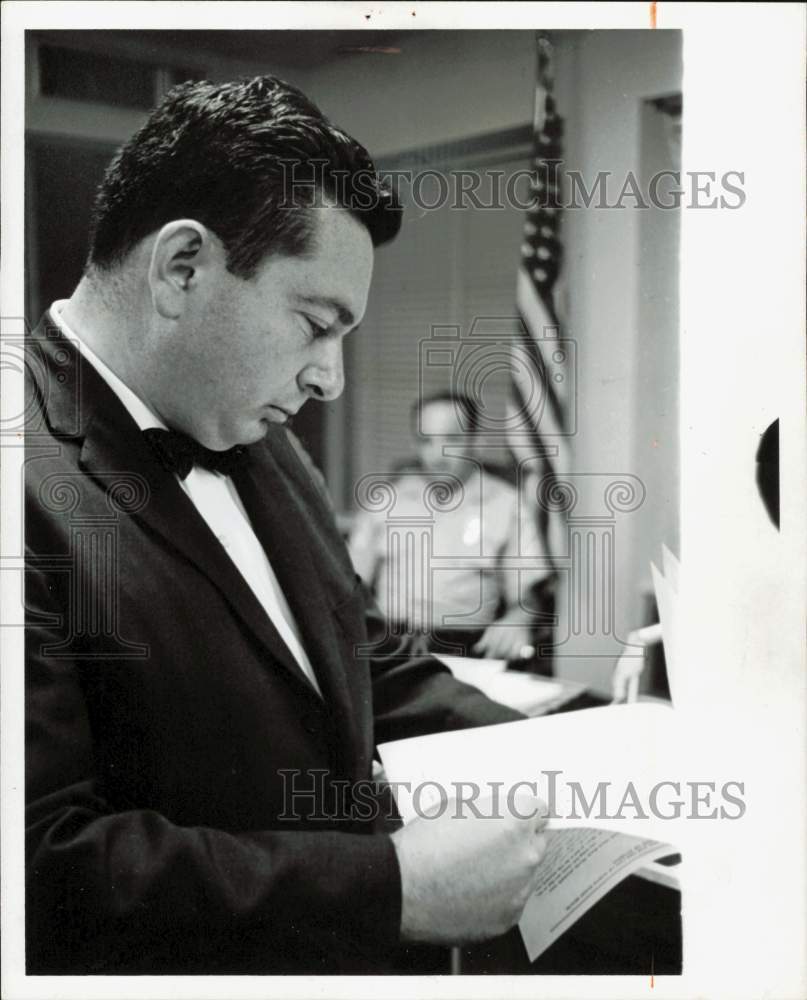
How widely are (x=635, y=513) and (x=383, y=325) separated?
1.50 ft

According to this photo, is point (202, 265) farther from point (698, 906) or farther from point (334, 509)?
point (698, 906)

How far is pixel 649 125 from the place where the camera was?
4.56 feet

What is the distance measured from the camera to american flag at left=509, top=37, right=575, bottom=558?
138 centimetres

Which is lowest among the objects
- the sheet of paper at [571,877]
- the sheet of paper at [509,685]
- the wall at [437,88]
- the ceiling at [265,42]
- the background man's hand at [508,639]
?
the sheet of paper at [571,877]

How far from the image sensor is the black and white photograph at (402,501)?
1.32 meters

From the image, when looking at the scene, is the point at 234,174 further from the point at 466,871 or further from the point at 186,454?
the point at 466,871

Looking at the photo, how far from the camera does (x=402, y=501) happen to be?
1386 mm

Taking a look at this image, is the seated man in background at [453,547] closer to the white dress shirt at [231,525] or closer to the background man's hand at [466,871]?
the white dress shirt at [231,525]

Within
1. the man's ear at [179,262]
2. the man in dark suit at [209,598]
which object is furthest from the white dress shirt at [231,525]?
the man's ear at [179,262]

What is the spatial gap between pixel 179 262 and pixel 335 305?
0.22m

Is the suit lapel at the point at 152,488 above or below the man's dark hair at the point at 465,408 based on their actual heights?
below

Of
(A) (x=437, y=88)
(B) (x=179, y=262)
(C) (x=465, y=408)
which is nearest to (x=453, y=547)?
(C) (x=465, y=408)

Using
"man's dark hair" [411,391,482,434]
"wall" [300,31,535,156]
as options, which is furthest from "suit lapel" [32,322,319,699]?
"wall" [300,31,535,156]

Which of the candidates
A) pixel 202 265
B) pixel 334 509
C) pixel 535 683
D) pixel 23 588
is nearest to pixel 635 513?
pixel 535 683
